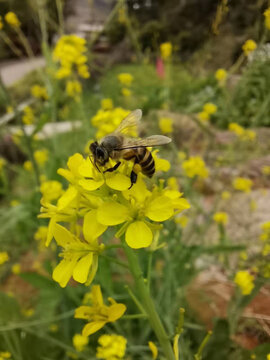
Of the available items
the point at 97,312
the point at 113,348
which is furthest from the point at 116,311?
the point at 113,348

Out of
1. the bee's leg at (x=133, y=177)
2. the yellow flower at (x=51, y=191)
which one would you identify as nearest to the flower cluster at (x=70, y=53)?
the yellow flower at (x=51, y=191)

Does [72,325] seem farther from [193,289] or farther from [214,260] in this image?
[214,260]

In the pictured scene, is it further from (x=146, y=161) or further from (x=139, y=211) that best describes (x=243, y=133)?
(x=139, y=211)

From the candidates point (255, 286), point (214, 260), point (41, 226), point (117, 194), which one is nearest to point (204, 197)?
point (214, 260)

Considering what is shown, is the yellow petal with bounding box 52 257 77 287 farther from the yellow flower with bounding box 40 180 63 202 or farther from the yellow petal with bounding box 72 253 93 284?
the yellow flower with bounding box 40 180 63 202

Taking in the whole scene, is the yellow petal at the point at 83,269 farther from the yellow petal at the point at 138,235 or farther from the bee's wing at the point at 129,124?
the bee's wing at the point at 129,124

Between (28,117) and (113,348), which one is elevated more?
(113,348)
